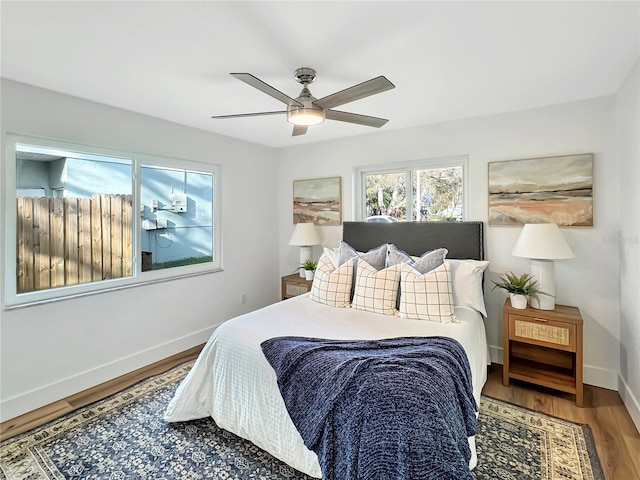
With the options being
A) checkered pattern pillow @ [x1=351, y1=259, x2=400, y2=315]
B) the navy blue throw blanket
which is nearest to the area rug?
the navy blue throw blanket

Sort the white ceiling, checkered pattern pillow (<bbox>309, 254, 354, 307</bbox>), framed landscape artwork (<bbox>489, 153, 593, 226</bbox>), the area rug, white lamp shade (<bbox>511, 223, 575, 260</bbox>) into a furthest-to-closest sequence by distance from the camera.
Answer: checkered pattern pillow (<bbox>309, 254, 354, 307</bbox>) < framed landscape artwork (<bbox>489, 153, 593, 226</bbox>) < white lamp shade (<bbox>511, 223, 575, 260</bbox>) < the area rug < the white ceiling

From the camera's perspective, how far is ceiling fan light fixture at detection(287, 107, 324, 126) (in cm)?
214

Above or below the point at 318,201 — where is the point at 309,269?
below

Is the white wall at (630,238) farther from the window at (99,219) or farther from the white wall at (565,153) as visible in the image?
the window at (99,219)

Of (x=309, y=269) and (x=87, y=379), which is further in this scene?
(x=309, y=269)

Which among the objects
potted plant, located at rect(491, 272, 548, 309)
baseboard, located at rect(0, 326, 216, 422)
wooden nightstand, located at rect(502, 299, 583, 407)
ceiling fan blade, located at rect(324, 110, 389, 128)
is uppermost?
ceiling fan blade, located at rect(324, 110, 389, 128)

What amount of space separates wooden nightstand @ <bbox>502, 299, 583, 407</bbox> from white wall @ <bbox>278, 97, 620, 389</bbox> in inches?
8.7

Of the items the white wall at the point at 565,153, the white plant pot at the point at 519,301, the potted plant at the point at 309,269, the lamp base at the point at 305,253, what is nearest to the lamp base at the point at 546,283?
the white plant pot at the point at 519,301

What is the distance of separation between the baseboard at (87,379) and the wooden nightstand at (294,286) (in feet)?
3.76

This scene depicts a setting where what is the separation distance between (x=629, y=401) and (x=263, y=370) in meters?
2.74

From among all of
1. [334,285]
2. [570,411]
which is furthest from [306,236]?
[570,411]

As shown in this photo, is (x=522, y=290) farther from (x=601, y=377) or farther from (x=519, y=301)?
(x=601, y=377)

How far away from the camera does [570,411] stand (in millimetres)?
2412

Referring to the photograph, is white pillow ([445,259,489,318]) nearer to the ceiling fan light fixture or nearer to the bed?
the bed
